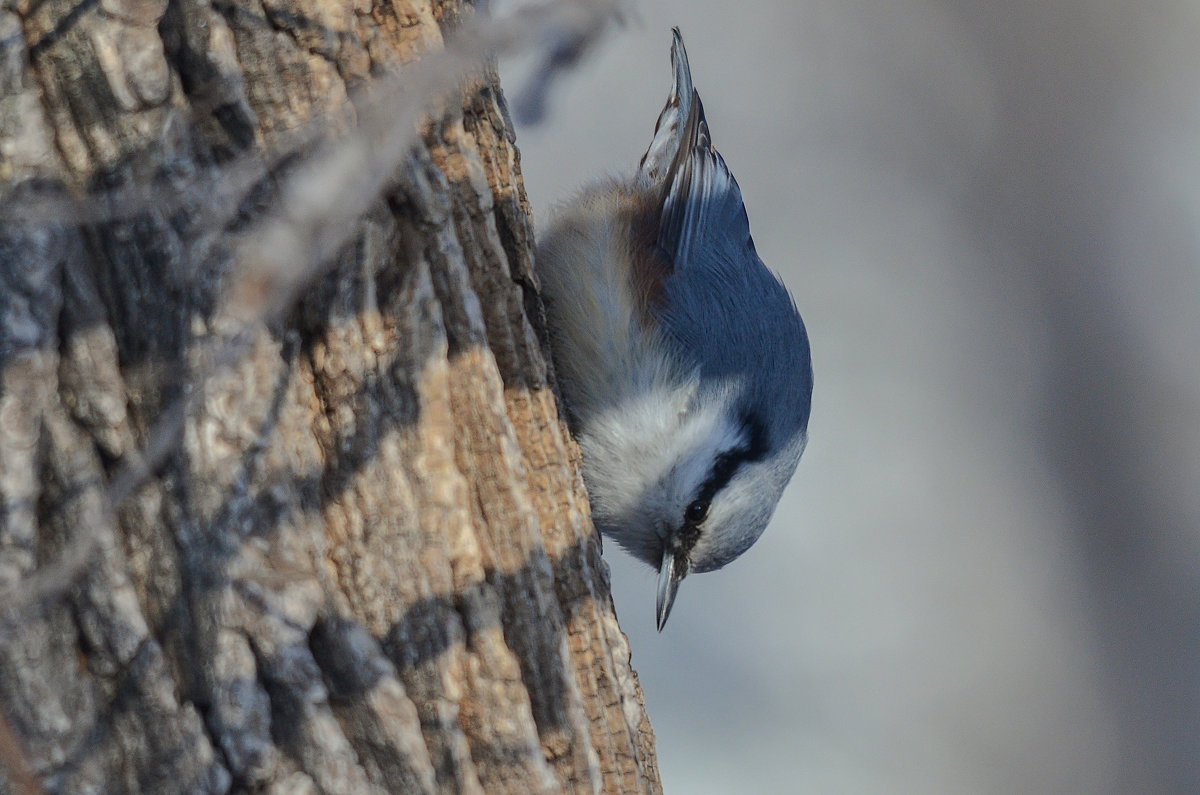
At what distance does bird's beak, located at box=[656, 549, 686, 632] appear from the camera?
2.15 metres

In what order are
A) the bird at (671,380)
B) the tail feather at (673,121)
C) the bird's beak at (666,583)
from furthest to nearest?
the tail feather at (673,121)
the bird's beak at (666,583)
the bird at (671,380)

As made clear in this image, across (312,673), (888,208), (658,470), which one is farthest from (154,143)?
(888,208)

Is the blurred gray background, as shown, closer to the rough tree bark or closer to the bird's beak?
the bird's beak

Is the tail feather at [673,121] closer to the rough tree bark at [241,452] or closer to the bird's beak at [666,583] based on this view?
the bird's beak at [666,583]

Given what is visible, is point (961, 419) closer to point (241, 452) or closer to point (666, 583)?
point (666, 583)

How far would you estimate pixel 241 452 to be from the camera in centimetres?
111

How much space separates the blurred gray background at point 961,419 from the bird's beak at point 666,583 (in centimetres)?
86

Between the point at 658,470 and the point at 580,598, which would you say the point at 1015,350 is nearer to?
the point at 658,470

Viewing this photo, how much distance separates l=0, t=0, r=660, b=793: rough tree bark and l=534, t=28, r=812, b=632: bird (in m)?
0.70

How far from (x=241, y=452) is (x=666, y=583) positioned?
3.95 ft

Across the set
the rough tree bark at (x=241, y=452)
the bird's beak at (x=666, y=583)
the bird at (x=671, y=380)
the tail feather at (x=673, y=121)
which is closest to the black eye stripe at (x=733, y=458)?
the bird at (x=671, y=380)

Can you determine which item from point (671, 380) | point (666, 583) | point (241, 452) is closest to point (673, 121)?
point (671, 380)

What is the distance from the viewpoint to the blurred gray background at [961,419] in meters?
3.15

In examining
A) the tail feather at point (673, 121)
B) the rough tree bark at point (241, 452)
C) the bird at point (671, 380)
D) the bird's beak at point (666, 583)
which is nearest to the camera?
the rough tree bark at point (241, 452)
